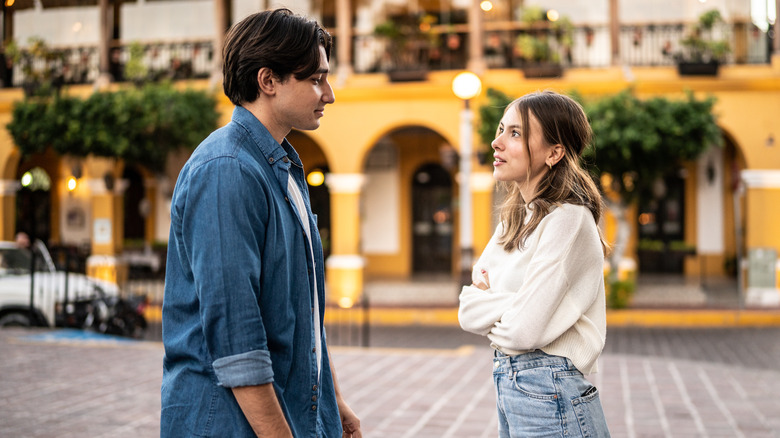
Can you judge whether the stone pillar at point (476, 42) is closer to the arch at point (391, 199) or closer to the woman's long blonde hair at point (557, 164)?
the arch at point (391, 199)

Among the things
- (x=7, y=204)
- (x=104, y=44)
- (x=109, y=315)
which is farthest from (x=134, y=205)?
(x=109, y=315)

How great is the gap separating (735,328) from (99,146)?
39.4 ft

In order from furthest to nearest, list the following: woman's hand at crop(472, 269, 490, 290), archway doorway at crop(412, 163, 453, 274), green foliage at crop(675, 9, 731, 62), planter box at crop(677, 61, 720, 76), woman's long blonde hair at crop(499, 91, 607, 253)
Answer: archway doorway at crop(412, 163, 453, 274) → planter box at crop(677, 61, 720, 76) → green foliage at crop(675, 9, 731, 62) → woman's hand at crop(472, 269, 490, 290) → woman's long blonde hair at crop(499, 91, 607, 253)

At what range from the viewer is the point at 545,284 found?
2066 millimetres

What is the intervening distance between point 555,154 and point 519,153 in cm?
10

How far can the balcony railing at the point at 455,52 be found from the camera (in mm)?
16516

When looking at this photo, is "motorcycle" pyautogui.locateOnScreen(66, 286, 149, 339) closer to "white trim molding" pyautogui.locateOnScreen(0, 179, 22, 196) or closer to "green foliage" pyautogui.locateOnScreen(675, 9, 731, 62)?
"white trim molding" pyautogui.locateOnScreen(0, 179, 22, 196)

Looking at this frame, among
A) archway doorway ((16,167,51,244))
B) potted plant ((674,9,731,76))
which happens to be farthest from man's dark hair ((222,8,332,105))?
archway doorway ((16,167,51,244))

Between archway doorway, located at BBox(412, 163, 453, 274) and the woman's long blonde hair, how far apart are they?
61.0ft

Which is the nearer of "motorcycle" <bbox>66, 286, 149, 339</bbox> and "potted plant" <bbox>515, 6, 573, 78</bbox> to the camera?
"motorcycle" <bbox>66, 286, 149, 339</bbox>

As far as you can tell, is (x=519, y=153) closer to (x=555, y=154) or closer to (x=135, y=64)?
(x=555, y=154)

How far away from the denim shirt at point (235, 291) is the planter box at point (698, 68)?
1517 centimetres

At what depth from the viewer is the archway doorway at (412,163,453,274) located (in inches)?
823

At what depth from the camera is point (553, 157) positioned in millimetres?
2246
